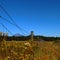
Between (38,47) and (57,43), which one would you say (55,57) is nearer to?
(57,43)

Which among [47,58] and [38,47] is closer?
[47,58]

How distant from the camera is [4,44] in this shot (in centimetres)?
651

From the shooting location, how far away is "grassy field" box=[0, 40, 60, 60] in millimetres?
5621

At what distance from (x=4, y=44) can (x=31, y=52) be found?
1.05 metres

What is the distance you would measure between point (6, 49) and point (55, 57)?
4.41 ft

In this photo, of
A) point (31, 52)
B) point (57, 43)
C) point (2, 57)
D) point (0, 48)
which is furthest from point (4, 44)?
point (57, 43)

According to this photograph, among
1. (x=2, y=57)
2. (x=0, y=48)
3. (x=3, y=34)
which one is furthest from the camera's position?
(x=3, y=34)

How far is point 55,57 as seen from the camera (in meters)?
5.62

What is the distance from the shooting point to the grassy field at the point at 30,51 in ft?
18.4

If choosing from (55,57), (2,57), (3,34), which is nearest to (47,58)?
(55,57)

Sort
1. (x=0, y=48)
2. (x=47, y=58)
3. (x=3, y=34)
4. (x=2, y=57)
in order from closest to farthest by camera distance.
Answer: (x=47, y=58) < (x=2, y=57) < (x=0, y=48) < (x=3, y=34)

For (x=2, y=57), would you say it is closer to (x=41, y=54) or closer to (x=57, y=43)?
(x=41, y=54)

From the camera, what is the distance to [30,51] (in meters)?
5.73

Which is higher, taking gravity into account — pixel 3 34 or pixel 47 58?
pixel 3 34
